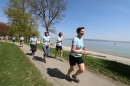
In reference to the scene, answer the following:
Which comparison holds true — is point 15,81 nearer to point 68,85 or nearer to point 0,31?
point 68,85

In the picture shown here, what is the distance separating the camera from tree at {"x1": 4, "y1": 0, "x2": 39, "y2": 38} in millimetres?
34406

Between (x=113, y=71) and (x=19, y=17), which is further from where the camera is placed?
(x=19, y=17)

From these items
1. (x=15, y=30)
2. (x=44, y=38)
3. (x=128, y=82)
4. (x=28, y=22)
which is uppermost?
(x=28, y=22)

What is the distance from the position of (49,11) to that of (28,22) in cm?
1306

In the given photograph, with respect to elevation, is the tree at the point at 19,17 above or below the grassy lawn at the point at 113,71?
above

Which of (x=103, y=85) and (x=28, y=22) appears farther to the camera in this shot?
(x=28, y=22)

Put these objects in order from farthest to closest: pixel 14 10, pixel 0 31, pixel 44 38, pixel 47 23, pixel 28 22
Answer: pixel 0 31 < pixel 28 22 < pixel 14 10 < pixel 47 23 < pixel 44 38

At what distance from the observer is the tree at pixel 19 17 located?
34406mm

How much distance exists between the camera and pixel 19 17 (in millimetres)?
34969

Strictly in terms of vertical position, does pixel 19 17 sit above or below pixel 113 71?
above

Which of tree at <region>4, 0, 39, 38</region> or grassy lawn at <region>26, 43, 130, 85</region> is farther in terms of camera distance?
tree at <region>4, 0, 39, 38</region>

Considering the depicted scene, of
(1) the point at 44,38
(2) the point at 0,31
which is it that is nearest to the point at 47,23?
(1) the point at 44,38

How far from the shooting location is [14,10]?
34.2 metres

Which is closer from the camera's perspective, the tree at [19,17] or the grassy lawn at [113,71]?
the grassy lawn at [113,71]
